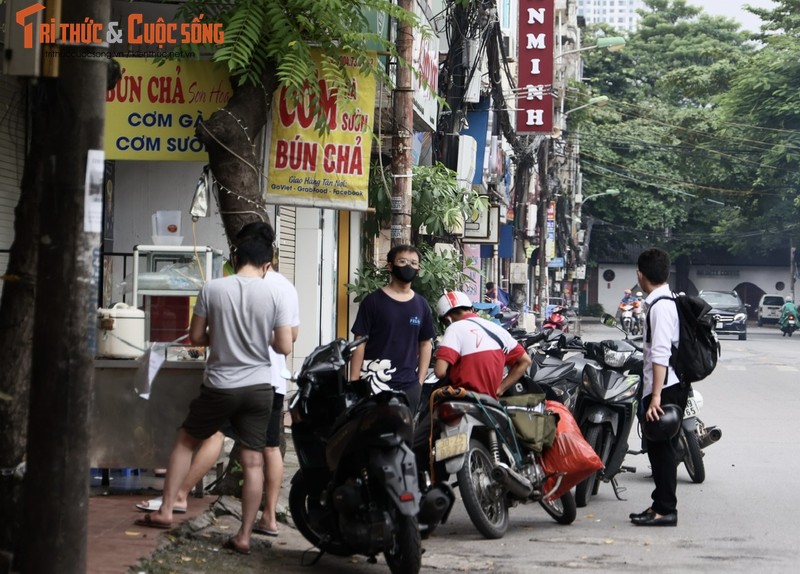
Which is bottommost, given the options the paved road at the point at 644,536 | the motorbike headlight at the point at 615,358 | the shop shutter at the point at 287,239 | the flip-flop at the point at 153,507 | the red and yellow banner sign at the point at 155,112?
the paved road at the point at 644,536

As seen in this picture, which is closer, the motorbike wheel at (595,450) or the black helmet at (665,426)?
the black helmet at (665,426)

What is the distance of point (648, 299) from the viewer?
870 cm

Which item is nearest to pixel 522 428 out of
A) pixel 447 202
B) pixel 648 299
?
pixel 648 299

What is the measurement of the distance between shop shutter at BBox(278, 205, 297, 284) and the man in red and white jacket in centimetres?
626

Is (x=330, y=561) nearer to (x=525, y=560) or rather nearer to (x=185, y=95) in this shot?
(x=525, y=560)

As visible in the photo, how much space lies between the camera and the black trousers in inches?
340

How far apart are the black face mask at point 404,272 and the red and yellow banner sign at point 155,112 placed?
89.3 inches

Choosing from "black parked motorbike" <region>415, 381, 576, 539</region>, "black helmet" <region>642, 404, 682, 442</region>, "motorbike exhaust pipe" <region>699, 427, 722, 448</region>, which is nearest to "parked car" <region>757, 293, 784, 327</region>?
"motorbike exhaust pipe" <region>699, 427, 722, 448</region>

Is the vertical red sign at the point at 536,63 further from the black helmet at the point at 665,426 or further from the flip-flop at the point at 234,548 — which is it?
the flip-flop at the point at 234,548

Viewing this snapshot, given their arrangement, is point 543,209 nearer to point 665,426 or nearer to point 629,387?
point 629,387

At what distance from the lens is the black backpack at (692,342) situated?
8.64 metres

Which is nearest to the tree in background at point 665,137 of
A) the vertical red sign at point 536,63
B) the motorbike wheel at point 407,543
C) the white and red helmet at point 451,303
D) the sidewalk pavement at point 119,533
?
the vertical red sign at point 536,63

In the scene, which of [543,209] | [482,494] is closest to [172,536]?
[482,494]

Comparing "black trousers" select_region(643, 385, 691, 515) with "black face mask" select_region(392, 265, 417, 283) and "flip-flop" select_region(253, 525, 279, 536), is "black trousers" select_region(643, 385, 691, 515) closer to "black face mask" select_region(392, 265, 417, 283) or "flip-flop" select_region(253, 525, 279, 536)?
"black face mask" select_region(392, 265, 417, 283)
